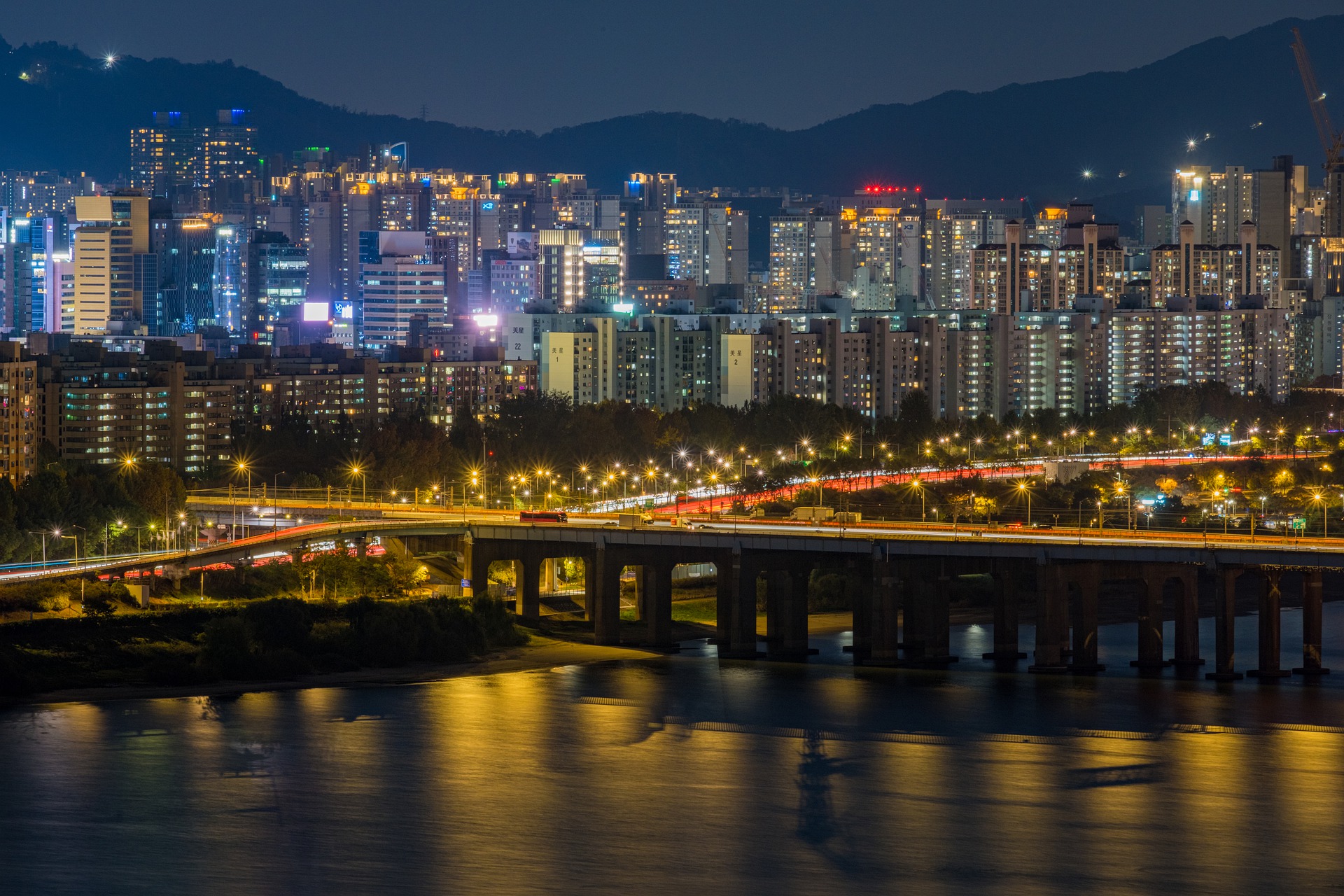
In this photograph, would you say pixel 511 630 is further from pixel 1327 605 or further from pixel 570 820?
pixel 1327 605

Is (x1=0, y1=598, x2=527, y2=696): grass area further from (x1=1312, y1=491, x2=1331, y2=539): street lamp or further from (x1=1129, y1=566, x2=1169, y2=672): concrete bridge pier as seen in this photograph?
(x1=1312, y1=491, x2=1331, y2=539): street lamp

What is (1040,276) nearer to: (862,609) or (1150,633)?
(862,609)

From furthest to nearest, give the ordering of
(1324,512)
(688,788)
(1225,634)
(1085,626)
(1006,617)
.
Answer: (1324,512), (1006,617), (1085,626), (1225,634), (688,788)

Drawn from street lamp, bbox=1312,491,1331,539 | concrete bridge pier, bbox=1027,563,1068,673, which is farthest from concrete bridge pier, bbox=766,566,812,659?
street lamp, bbox=1312,491,1331,539

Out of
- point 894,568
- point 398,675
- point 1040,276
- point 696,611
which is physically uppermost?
point 1040,276

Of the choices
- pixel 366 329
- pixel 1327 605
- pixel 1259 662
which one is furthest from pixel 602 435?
pixel 366 329

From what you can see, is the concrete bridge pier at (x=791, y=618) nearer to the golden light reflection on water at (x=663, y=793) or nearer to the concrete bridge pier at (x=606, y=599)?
the concrete bridge pier at (x=606, y=599)

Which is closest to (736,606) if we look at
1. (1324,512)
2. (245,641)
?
(245,641)
